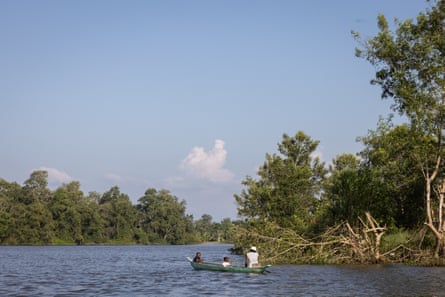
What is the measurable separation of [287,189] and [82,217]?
92.3 m

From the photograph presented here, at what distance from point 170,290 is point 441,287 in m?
13.4

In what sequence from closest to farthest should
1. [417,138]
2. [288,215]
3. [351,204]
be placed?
[417,138] → [351,204] → [288,215]

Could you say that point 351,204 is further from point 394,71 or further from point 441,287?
point 441,287

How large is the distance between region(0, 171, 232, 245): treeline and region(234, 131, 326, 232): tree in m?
68.0

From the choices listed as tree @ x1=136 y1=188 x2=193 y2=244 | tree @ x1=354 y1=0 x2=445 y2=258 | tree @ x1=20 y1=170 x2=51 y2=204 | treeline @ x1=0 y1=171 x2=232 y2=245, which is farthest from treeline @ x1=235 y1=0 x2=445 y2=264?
tree @ x1=136 y1=188 x2=193 y2=244

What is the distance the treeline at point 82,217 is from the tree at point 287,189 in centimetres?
6799

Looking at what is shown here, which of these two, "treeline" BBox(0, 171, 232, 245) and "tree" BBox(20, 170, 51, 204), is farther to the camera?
"tree" BBox(20, 170, 51, 204)

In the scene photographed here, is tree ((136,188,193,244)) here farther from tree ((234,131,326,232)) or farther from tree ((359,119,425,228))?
tree ((359,119,425,228))

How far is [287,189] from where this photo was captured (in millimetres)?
64188

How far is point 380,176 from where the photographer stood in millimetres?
49125

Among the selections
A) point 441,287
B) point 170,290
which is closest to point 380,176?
point 441,287

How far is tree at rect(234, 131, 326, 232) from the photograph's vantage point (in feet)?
206

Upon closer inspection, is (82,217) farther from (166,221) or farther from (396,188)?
(396,188)

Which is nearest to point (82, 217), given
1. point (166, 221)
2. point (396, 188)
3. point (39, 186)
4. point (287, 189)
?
point (39, 186)
